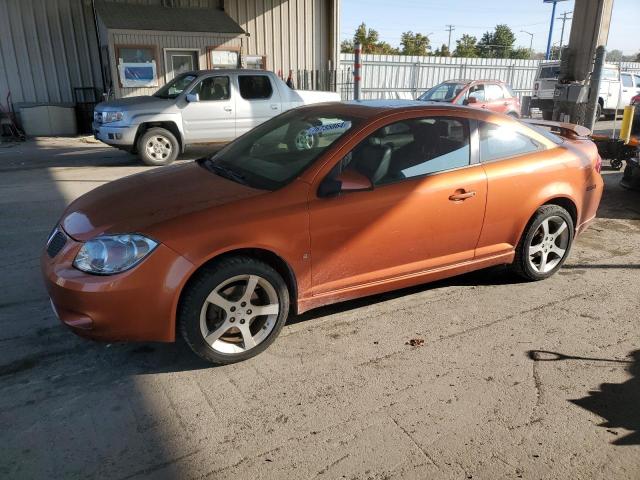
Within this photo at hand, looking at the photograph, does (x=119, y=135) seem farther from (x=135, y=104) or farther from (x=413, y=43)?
(x=413, y=43)

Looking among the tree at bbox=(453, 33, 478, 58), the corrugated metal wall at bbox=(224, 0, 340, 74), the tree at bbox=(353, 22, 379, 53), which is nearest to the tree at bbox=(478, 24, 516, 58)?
the tree at bbox=(453, 33, 478, 58)

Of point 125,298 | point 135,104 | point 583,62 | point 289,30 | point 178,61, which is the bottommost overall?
point 125,298

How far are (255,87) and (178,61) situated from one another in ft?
18.1

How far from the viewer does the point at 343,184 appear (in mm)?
3408

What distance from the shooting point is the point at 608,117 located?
71.7 ft

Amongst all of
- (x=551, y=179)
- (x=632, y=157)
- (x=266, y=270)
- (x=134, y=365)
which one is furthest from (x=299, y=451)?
(x=632, y=157)

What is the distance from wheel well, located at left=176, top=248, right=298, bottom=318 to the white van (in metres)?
17.1

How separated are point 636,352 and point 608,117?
71.3ft

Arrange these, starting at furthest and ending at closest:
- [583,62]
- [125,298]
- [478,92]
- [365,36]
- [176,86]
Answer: [365,36]
[478,92]
[176,86]
[583,62]
[125,298]

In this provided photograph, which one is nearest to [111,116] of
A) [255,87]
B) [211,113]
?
[211,113]

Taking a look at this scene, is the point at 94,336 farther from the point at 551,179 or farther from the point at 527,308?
the point at 551,179

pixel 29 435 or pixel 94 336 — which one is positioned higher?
pixel 94 336

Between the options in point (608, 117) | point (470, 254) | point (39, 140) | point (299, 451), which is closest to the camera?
point (299, 451)

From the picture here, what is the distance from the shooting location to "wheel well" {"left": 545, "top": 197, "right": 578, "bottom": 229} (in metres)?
4.47
